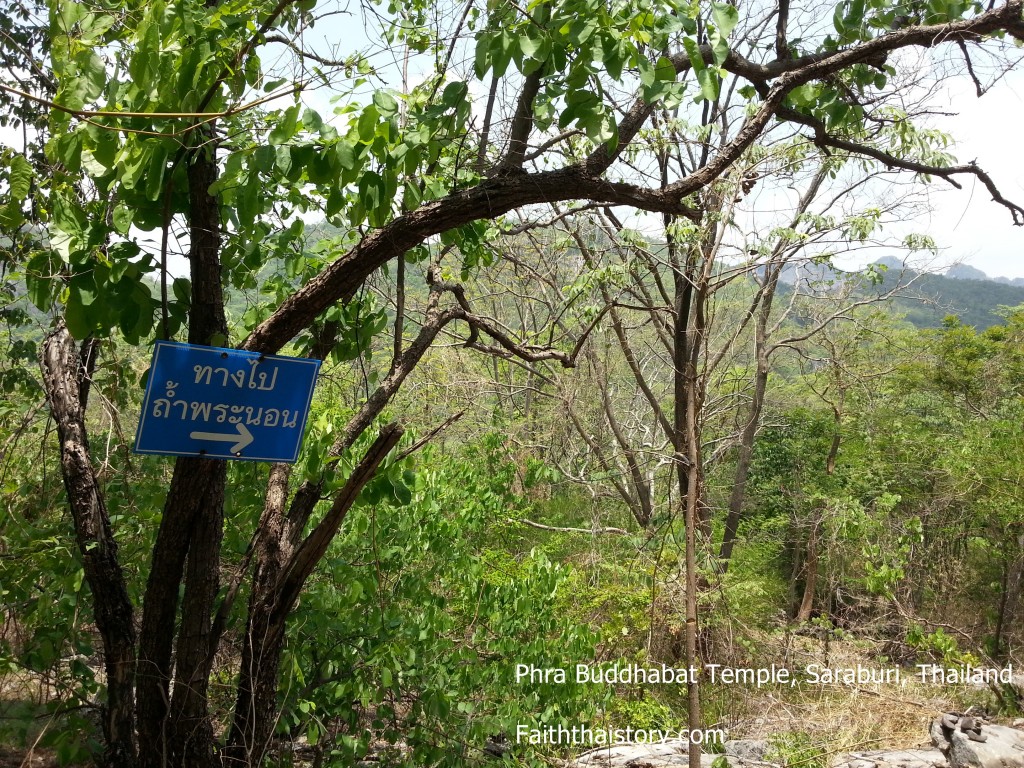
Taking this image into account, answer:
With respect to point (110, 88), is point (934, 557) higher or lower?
lower

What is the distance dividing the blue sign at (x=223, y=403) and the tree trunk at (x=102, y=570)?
1.92ft

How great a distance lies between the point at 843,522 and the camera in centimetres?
758

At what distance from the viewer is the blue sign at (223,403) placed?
148cm

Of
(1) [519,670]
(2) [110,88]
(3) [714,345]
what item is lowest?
(1) [519,670]

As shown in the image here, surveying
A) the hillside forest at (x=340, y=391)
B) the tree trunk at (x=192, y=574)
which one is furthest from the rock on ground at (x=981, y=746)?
the tree trunk at (x=192, y=574)

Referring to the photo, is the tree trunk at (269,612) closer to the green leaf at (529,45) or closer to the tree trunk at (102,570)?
the tree trunk at (102,570)

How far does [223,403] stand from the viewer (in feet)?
5.16

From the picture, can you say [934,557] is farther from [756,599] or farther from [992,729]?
[992,729]

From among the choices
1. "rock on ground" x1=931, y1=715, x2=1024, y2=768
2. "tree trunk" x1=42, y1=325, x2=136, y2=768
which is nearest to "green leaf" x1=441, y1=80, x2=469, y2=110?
"tree trunk" x1=42, y1=325, x2=136, y2=768

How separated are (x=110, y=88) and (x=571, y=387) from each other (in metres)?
7.94

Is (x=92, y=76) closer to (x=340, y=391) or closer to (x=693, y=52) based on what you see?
(x=693, y=52)

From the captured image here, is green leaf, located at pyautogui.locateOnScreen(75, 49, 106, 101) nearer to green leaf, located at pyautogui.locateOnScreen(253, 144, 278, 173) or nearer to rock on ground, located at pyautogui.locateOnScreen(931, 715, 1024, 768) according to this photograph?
green leaf, located at pyautogui.locateOnScreen(253, 144, 278, 173)

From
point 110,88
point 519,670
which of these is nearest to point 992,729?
point 519,670

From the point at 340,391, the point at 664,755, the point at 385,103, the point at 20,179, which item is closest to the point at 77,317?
the point at 20,179
